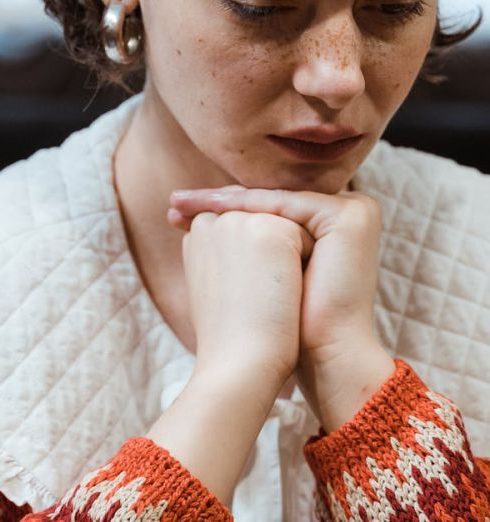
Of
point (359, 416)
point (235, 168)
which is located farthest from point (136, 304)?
point (359, 416)

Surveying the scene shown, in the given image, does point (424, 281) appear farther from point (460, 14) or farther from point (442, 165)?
point (460, 14)

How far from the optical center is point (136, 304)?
1305 millimetres

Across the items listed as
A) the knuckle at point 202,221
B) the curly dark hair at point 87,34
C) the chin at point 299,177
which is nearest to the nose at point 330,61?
the chin at point 299,177

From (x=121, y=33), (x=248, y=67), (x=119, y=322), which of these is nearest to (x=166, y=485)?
(x=119, y=322)

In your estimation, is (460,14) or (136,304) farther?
(460,14)

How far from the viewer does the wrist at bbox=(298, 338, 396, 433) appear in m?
1.07

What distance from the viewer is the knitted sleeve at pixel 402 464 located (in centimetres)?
99

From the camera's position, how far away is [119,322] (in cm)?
128

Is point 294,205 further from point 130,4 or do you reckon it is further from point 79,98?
point 79,98

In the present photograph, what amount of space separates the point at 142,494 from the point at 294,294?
0.31m

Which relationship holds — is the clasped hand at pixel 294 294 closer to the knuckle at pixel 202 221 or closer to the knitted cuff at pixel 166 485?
the knuckle at pixel 202 221

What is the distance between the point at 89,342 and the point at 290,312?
311 millimetres

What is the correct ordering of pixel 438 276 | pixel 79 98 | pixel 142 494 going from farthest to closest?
pixel 79 98 < pixel 438 276 < pixel 142 494

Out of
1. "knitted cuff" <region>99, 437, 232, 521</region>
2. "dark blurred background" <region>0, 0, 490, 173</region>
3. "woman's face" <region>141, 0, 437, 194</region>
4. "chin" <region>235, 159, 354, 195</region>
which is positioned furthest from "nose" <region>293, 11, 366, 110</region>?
"dark blurred background" <region>0, 0, 490, 173</region>
